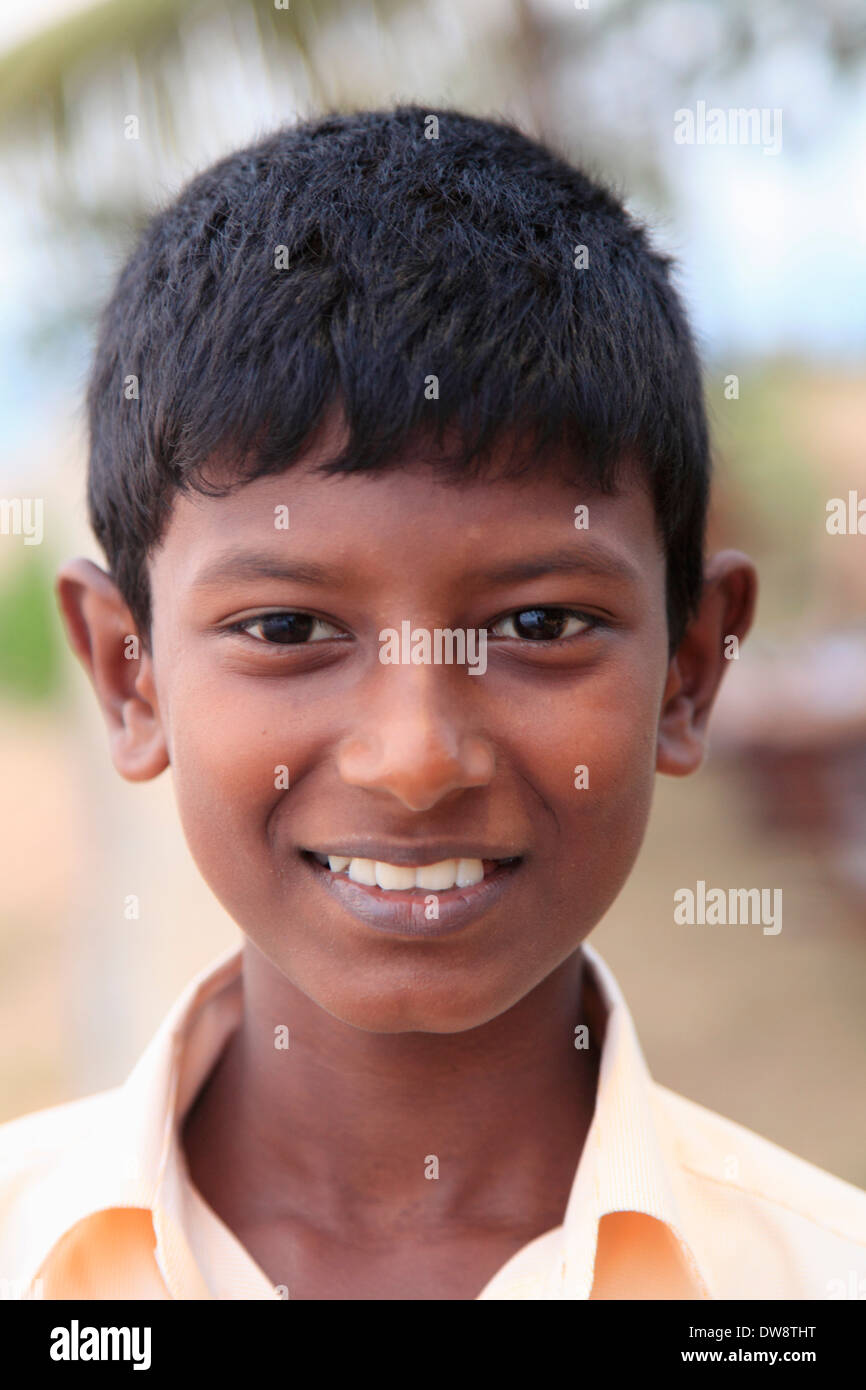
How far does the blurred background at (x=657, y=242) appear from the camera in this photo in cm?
240

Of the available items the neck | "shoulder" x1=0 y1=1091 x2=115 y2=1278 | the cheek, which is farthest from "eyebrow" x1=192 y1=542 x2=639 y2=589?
"shoulder" x1=0 y1=1091 x2=115 y2=1278

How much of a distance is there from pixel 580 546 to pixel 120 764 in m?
0.55

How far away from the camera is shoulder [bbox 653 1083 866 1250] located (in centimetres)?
133

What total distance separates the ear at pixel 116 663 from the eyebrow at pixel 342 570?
0.75ft

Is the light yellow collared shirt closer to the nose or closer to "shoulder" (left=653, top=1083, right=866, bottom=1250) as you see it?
"shoulder" (left=653, top=1083, right=866, bottom=1250)

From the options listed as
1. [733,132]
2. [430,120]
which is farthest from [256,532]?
[733,132]

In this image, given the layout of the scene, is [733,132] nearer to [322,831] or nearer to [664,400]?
[664,400]

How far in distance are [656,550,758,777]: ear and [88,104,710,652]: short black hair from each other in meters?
0.04

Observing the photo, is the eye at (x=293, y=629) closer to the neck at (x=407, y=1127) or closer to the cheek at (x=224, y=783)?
the cheek at (x=224, y=783)

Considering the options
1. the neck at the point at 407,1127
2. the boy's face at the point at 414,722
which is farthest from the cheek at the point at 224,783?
the neck at the point at 407,1127

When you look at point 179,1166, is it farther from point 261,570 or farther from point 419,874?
point 261,570

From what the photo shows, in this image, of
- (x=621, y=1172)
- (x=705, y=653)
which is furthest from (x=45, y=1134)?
(x=705, y=653)

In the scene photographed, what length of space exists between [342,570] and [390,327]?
216 mm

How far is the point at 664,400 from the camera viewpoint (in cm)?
127
